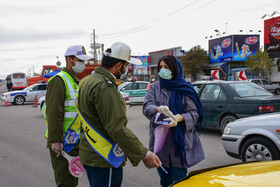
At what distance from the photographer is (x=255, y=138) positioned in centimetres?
479

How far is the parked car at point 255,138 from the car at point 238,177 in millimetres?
2195

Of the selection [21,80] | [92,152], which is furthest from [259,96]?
[21,80]

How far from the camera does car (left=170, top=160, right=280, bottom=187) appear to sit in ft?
6.67

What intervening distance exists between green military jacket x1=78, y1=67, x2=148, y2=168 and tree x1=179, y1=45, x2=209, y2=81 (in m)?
34.8

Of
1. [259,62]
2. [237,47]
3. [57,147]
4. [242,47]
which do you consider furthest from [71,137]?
[242,47]

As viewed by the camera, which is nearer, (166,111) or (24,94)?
(166,111)

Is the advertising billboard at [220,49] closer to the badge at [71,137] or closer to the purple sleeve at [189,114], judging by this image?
the purple sleeve at [189,114]

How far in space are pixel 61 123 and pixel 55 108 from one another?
171 mm

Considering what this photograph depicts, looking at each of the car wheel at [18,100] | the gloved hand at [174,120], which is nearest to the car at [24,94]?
the car wheel at [18,100]

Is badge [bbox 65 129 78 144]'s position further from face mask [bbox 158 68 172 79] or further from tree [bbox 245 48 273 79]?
tree [bbox 245 48 273 79]

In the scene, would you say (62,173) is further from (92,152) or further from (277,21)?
(277,21)

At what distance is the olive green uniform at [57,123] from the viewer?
9.67 ft

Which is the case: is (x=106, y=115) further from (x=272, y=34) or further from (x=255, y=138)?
(x=272, y=34)

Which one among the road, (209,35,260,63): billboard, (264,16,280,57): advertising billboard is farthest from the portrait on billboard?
the road
